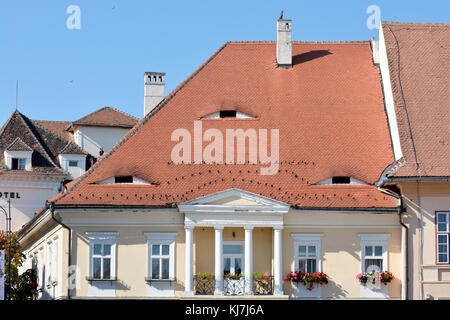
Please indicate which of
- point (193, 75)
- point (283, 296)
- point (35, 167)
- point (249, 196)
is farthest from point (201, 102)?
point (35, 167)

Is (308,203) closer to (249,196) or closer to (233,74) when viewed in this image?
(249,196)

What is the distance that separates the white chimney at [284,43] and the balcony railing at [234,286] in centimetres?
1045

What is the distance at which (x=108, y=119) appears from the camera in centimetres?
6975

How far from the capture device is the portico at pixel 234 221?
124 ft

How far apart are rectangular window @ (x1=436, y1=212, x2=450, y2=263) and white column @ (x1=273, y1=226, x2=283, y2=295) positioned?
5761 millimetres

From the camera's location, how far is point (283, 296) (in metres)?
37.6

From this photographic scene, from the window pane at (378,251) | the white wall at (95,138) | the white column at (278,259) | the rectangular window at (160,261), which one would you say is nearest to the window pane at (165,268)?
the rectangular window at (160,261)

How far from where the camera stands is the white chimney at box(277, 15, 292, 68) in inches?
1742

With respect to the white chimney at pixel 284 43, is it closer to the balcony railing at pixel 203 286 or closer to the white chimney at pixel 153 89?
the white chimney at pixel 153 89

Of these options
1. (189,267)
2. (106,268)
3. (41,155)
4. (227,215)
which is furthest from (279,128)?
(41,155)

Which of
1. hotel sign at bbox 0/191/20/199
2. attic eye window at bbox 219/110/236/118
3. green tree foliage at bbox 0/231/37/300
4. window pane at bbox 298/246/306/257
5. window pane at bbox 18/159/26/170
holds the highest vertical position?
attic eye window at bbox 219/110/236/118

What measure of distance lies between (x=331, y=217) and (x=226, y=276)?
4.45 metres

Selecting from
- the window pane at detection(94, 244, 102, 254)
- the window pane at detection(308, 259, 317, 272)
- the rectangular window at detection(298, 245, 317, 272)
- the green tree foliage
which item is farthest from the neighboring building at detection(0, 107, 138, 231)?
the window pane at detection(308, 259, 317, 272)

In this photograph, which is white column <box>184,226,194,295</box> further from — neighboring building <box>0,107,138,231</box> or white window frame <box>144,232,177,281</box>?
neighboring building <box>0,107,138,231</box>
